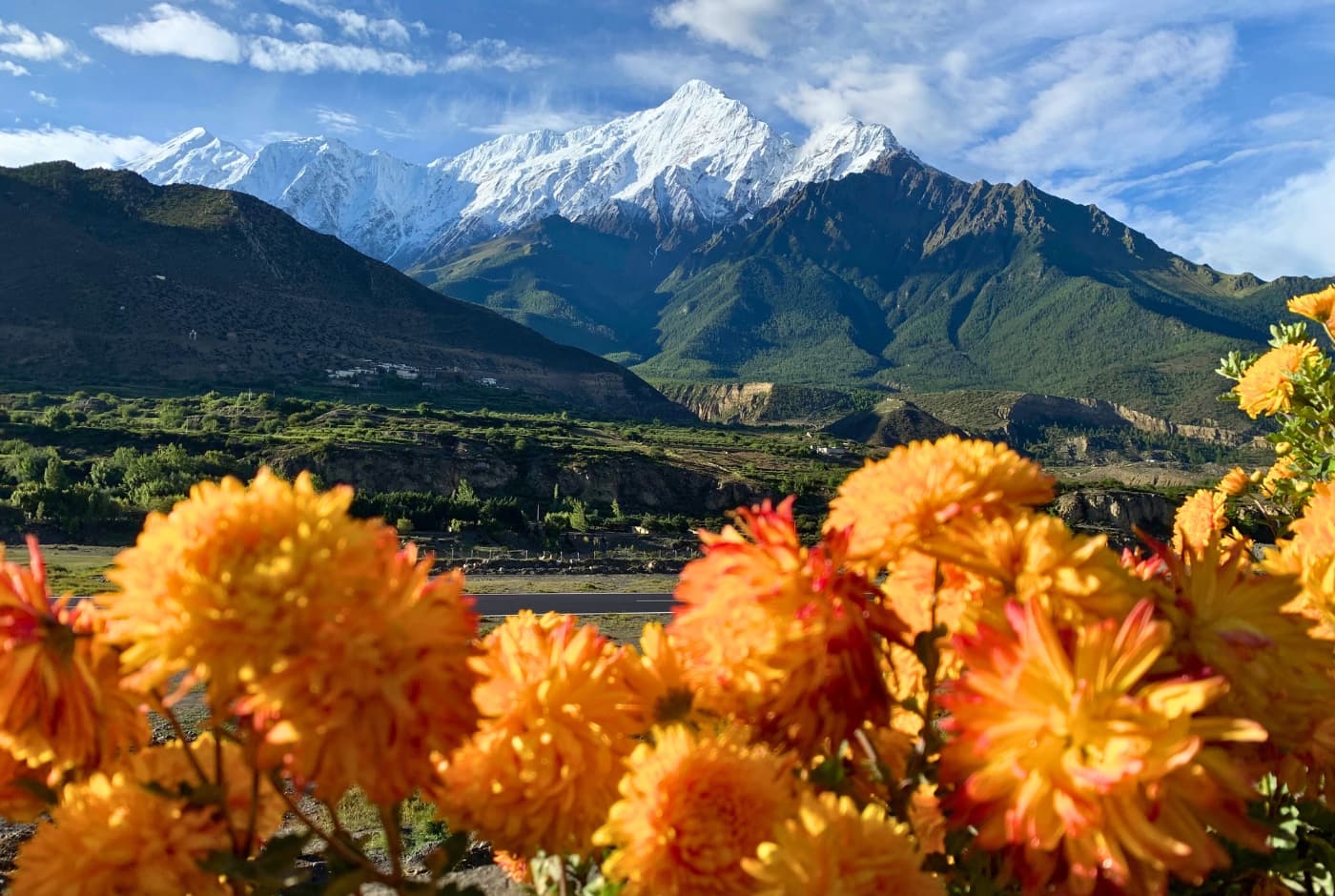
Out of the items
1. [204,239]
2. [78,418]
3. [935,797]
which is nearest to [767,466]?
[78,418]

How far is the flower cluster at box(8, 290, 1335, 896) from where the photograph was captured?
0.98 metres

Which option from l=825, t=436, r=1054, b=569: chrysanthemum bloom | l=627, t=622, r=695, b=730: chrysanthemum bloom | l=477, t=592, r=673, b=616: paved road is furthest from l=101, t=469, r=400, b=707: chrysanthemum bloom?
l=477, t=592, r=673, b=616: paved road

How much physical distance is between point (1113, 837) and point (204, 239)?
9609cm

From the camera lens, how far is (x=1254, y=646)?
3.69 ft

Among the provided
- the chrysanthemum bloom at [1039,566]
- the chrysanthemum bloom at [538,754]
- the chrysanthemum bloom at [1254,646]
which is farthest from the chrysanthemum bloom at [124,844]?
the chrysanthemum bloom at [1254,646]

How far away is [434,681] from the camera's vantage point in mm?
1071

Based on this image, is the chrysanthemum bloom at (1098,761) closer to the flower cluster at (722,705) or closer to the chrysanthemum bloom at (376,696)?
the flower cluster at (722,705)

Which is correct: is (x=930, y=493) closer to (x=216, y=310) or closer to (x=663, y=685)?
(x=663, y=685)

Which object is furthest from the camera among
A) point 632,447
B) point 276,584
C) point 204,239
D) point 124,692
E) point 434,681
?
point 204,239

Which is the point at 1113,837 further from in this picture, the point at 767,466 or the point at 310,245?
the point at 310,245

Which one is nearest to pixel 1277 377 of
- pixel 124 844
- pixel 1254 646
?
pixel 1254 646

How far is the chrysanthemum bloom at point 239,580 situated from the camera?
3.20 feet

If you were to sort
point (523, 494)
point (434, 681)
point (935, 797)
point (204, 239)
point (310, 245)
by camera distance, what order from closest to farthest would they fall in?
point (434, 681) < point (935, 797) < point (523, 494) < point (204, 239) < point (310, 245)

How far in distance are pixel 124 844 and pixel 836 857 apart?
105cm
